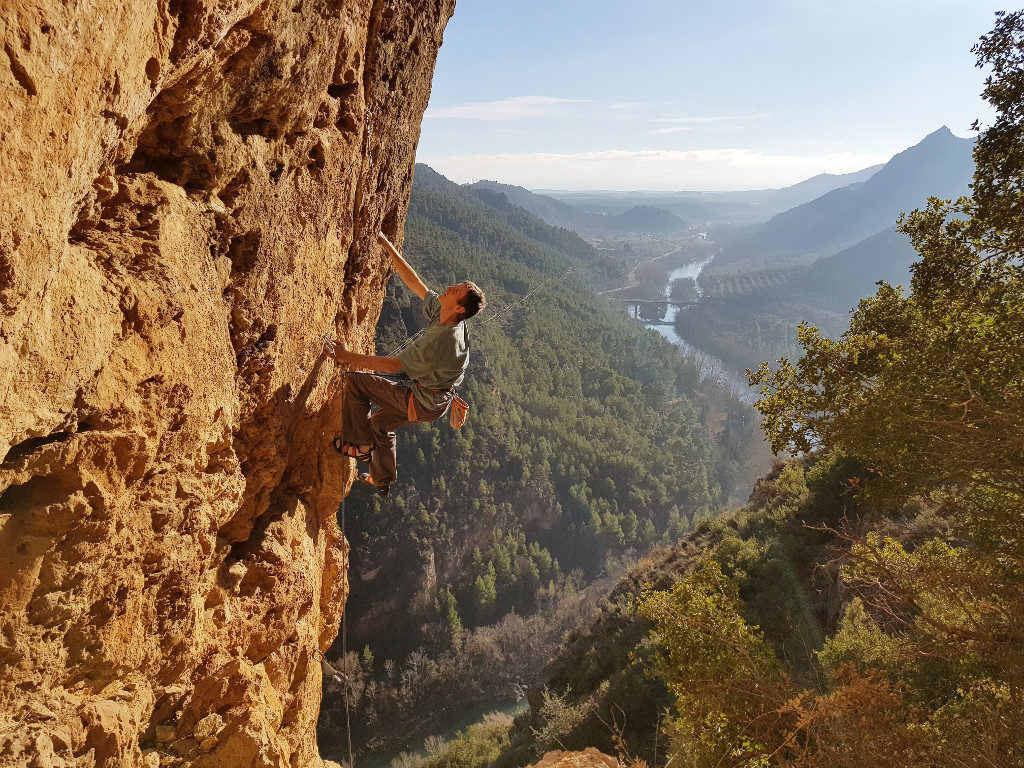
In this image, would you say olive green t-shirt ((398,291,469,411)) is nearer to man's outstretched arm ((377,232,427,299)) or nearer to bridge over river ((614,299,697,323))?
man's outstretched arm ((377,232,427,299))

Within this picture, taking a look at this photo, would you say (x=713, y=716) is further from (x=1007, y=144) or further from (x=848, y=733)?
(x=1007, y=144)

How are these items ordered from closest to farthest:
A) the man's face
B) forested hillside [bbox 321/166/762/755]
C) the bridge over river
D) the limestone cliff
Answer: the limestone cliff
the man's face
forested hillside [bbox 321/166/762/755]
the bridge over river

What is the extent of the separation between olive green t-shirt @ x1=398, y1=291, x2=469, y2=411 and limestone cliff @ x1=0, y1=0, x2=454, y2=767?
30.8 inches

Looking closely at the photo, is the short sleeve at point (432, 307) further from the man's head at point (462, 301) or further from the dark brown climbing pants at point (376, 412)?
the dark brown climbing pants at point (376, 412)

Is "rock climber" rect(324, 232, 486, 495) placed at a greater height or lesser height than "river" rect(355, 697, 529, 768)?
greater

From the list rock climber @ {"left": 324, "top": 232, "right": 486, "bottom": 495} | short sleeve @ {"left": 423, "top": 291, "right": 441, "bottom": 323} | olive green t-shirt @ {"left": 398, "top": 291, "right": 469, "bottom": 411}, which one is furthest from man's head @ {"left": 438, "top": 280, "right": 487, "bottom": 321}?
short sleeve @ {"left": 423, "top": 291, "right": 441, "bottom": 323}

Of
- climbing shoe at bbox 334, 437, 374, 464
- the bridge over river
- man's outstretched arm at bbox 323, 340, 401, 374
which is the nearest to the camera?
man's outstretched arm at bbox 323, 340, 401, 374

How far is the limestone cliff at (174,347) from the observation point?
6.84 ft

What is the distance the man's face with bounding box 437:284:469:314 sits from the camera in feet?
14.4

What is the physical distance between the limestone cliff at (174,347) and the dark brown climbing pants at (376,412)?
22 cm

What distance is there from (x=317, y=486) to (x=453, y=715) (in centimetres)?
3655

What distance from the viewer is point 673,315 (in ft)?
438

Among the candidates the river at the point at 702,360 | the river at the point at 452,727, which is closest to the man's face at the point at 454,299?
the river at the point at 452,727

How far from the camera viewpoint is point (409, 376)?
15.7 feet
